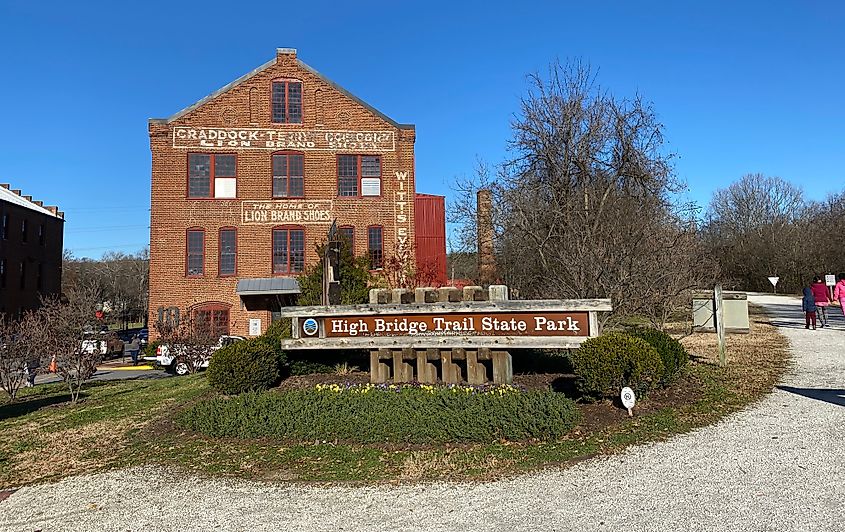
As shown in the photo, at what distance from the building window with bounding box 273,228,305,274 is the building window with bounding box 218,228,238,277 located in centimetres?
176

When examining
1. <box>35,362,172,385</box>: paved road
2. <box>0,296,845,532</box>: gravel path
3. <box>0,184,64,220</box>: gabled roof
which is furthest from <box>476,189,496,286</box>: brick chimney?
<box>0,184,64,220</box>: gabled roof

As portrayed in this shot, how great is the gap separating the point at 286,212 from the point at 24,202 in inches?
1234

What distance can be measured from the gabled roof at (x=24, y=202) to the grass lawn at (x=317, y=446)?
40031mm

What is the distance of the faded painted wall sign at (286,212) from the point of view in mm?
26219

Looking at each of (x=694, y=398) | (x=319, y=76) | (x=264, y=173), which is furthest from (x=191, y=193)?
(x=694, y=398)

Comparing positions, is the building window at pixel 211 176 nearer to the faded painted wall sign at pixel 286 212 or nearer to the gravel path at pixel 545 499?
the faded painted wall sign at pixel 286 212

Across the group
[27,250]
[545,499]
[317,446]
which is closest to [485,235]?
[317,446]

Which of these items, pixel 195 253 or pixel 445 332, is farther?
pixel 195 253

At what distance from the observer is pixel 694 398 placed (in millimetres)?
8320

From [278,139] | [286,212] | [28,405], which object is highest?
[278,139]

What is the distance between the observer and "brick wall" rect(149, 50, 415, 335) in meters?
25.7

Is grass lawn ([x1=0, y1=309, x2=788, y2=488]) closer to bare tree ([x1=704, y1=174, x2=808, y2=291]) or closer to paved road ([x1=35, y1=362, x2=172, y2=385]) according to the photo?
paved road ([x1=35, y1=362, x2=172, y2=385])

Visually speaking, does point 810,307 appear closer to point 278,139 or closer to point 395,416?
point 395,416

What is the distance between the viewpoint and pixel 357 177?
26875 millimetres
